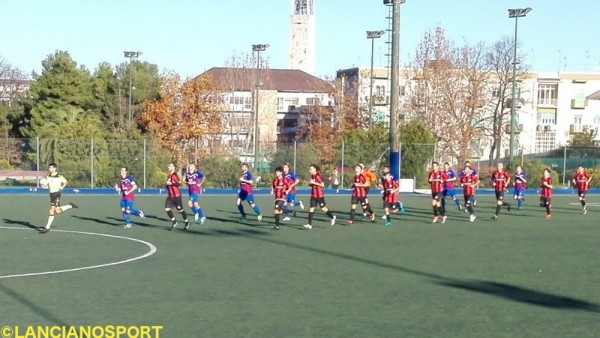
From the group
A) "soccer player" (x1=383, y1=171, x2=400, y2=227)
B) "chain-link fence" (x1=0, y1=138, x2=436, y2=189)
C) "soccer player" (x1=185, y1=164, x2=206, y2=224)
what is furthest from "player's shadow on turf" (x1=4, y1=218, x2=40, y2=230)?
"chain-link fence" (x1=0, y1=138, x2=436, y2=189)

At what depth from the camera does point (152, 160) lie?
39.7 metres

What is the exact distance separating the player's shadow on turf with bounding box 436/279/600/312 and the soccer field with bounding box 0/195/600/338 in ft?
0.05

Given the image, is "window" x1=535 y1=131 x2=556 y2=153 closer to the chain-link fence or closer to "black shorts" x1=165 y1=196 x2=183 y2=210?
the chain-link fence

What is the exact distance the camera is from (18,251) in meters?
15.7

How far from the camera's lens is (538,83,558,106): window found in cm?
7444

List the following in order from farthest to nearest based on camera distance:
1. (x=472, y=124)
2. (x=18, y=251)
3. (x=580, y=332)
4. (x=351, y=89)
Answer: (x=351, y=89), (x=472, y=124), (x=18, y=251), (x=580, y=332)

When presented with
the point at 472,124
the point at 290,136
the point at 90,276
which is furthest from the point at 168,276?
the point at 290,136

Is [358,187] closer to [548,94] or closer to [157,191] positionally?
[157,191]

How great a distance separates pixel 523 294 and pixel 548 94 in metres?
67.4

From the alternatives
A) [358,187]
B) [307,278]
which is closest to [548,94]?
[358,187]

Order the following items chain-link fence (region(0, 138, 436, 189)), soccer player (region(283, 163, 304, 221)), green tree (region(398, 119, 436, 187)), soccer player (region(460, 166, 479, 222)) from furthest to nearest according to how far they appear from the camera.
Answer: green tree (region(398, 119, 436, 187)) < chain-link fence (region(0, 138, 436, 189)) < soccer player (region(460, 166, 479, 222)) < soccer player (region(283, 163, 304, 221))

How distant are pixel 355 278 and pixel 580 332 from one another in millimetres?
4307

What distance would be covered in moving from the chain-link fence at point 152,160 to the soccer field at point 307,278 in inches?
668

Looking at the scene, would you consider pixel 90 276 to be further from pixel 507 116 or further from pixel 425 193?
pixel 507 116
